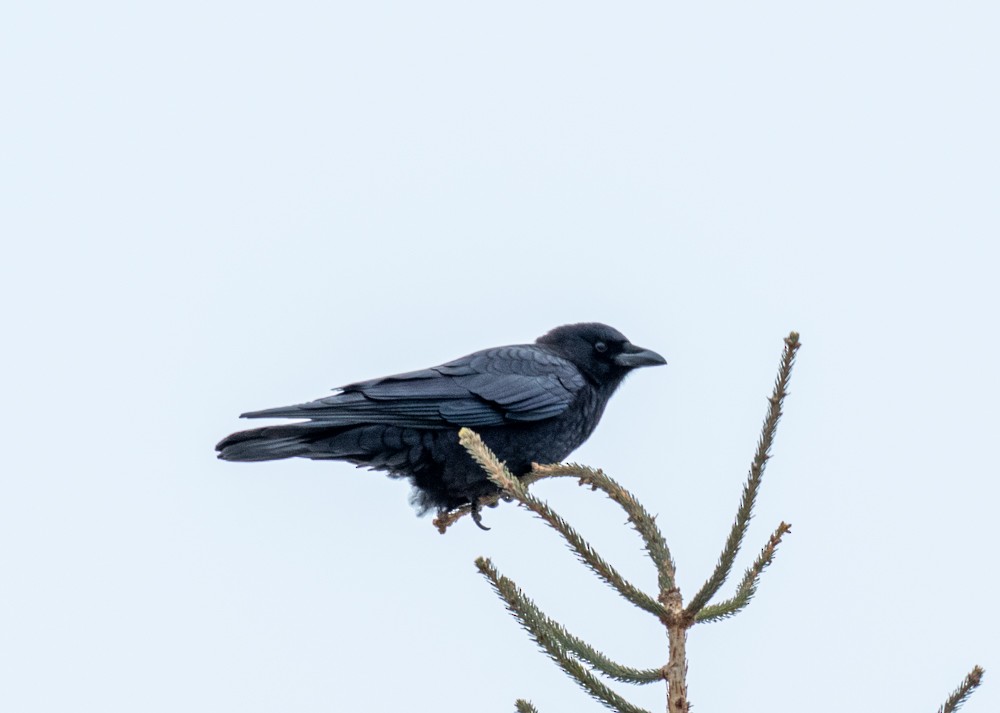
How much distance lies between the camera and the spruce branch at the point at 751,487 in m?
3.20

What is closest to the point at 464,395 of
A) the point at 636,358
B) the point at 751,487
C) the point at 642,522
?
the point at 636,358

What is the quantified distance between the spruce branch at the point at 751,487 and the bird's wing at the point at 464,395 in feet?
12.1

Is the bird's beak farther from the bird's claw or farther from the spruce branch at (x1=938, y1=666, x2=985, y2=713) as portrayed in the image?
the spruce branch at (x1=938, y1=666, x2=985, y2=713)

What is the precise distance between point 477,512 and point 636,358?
71.7 inches

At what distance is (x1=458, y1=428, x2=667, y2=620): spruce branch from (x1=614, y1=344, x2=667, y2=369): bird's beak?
4522mm

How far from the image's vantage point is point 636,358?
8125mm

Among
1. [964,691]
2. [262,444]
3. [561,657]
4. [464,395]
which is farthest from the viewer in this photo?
[464,395]

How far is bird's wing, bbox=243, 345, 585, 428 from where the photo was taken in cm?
682

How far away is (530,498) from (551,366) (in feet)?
14.1

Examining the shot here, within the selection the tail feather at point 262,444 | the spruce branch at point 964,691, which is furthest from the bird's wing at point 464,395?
the spruce branch at point 964,691

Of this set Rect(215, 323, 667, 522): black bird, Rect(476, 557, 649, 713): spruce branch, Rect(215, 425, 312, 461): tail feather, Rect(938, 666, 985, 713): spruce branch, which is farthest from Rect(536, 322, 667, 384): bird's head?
Rect(938, 666, 985, 713): spruce branch

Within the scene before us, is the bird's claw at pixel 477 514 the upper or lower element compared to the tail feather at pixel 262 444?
lower

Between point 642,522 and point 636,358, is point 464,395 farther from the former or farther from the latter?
point 642,522

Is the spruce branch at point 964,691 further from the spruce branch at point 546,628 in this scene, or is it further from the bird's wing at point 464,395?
the bird's wing at point 464,395
